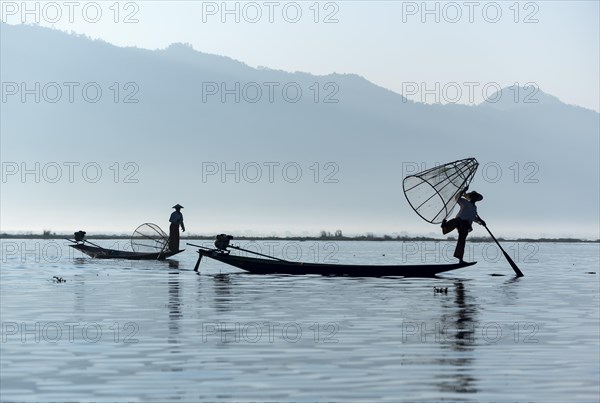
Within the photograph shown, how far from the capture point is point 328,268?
47531 millimetres

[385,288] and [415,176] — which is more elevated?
[415,176]

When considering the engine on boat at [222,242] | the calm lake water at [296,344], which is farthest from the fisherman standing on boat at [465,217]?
the engine on boat at [222,242]

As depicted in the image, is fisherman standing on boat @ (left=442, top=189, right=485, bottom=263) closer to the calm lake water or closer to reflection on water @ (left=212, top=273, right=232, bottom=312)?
the calm lake water

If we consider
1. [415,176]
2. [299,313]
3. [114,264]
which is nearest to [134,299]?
[299,313]

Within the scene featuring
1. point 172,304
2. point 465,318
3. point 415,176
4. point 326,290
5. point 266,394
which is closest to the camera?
point 266,394

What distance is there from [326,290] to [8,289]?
1049 cm

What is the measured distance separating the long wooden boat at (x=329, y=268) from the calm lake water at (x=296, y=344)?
234 inches

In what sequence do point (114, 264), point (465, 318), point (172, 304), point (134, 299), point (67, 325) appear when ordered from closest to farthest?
point (67, 325) → point (465, 318) → point (172, 304) → point (134, 299) → point (114, 264)

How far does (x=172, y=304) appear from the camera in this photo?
1266 inches

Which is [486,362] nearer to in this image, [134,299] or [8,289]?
[134,299]

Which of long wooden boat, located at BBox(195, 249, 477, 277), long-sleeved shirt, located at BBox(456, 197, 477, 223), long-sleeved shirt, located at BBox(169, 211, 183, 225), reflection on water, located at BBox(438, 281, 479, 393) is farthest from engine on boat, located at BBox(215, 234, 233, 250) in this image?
reflection on water, located at BBox(438, 281, 479, 393)

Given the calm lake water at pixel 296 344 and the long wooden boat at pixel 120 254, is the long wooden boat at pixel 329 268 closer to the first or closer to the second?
the calm lake water at pixel 296 344

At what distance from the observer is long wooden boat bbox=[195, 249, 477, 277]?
46.5 meters

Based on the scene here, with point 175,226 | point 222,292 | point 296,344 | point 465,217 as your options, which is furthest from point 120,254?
point 296,344
